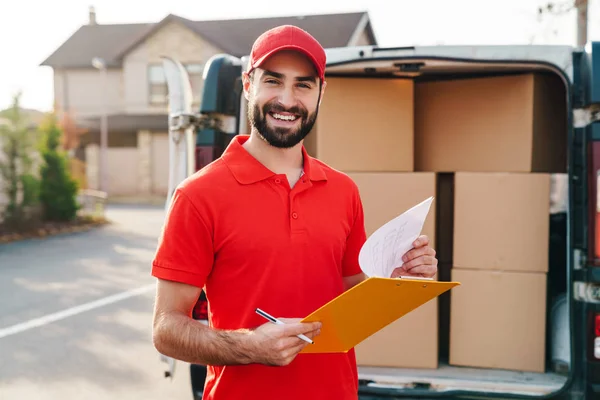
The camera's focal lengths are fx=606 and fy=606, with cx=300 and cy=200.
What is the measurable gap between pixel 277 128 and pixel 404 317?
1821 mm

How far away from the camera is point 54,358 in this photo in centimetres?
498

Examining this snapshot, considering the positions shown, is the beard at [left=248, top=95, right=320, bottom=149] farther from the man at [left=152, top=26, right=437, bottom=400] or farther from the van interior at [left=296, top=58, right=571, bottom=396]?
the van interior at [left=296, top=58, right=571, bottom=396]

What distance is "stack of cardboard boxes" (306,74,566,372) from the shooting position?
3.07 m

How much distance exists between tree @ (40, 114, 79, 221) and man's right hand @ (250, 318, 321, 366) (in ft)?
49.2

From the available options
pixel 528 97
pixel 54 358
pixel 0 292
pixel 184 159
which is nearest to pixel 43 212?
pixel 0 292

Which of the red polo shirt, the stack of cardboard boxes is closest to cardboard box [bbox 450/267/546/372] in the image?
the stack of cardboard boxes

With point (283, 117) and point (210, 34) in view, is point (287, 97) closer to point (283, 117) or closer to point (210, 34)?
point (283, 117)

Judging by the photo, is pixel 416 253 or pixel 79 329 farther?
pixel 79 329

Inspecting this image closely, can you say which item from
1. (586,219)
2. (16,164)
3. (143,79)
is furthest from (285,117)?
(143,79)

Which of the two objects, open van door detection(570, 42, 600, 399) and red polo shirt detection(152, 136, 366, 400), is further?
open van door detection(570, 42, 600, 399)

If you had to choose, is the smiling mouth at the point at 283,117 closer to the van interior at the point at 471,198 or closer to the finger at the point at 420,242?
the finger at the point at 420,242

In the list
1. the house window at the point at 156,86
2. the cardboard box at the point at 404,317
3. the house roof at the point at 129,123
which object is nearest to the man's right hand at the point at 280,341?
the cardboard box at the point at 404,317

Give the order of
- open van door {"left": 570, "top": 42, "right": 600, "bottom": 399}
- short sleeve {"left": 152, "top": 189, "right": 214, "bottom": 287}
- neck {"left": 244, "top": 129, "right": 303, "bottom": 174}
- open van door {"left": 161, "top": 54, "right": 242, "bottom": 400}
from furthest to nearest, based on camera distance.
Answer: open van door {"left": 161, "top": 54, "right": 242, "bottom": 400} → open van door {"left": 570, "top": 42, "right": 600, "bottom": 399} → neck {"left": 244, "top": 129, "right": 303, "bottom": 174} → short sleeve {"left": 152, "top": 189, "right": 214, "bottom": 287}

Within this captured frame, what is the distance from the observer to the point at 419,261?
1757mm
